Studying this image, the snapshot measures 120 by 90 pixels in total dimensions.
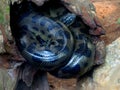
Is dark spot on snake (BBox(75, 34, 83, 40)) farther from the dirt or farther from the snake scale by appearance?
the dirt

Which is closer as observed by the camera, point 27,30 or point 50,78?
point 27,30

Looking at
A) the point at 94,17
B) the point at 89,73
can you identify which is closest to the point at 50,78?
the point at 89,73

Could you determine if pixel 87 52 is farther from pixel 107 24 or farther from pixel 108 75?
pixel 107 24

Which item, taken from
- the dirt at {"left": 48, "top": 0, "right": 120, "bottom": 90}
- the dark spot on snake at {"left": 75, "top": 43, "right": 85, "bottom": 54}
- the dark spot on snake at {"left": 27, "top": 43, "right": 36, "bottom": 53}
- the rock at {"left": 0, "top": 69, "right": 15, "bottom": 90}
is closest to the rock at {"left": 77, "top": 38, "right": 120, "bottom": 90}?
the dark spot on snake at {"left": 75, "top": 43, "right": 85, "bottom": 54}

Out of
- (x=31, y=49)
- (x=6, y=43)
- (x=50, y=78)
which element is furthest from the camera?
(x=50, y=78)

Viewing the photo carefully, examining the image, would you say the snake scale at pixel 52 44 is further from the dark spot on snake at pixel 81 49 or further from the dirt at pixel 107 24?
the dirt at pixel 107 24

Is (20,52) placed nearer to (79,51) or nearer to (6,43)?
(6,43)
